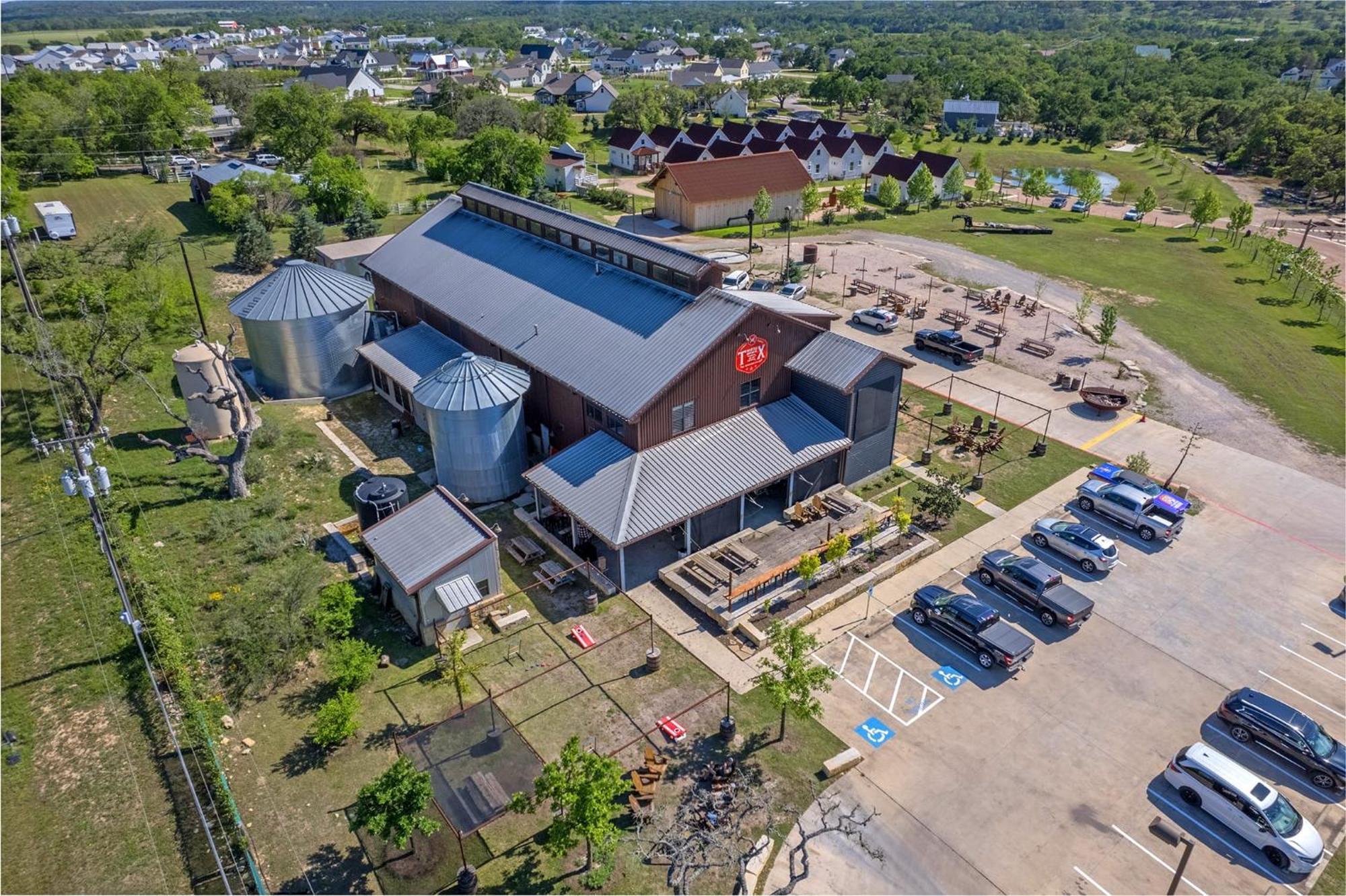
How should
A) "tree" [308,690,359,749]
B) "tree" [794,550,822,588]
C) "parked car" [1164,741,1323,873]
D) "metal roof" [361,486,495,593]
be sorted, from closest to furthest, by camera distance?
"parked car" [1164,741,1323,873] < "tree" [308,690,359,749] < "metal roof" [361,486,495,593] < "tree" [794,550,822,588]

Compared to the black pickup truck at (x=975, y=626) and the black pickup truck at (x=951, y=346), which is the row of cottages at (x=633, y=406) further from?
the black pickup truck at (x=951, y=346)

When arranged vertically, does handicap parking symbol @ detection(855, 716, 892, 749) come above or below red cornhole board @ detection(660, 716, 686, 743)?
below

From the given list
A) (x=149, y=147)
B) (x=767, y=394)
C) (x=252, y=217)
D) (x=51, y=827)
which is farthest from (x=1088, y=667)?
(x=149, y=147)

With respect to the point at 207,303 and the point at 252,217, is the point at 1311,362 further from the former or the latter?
the point at 252,217

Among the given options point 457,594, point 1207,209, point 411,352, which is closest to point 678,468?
point 457,594

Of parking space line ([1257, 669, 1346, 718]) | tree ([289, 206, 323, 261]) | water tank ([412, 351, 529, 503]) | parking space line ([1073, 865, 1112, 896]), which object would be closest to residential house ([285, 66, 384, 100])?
tree ([289, 206, 323, 261])

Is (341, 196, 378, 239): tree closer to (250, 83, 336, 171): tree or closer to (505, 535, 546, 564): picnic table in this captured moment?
(250, 83, 336, 171): tree

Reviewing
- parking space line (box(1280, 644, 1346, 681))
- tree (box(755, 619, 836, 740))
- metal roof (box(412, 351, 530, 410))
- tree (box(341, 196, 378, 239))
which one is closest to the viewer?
tree (box(755, 619, 836, 740))
